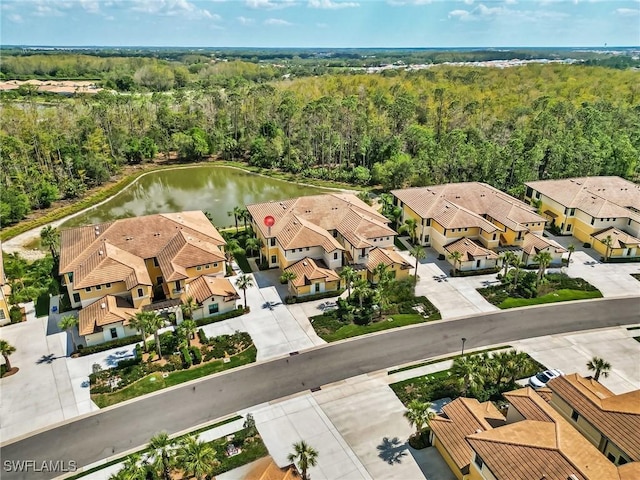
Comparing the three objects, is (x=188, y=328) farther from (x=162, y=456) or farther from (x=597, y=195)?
(x=597, y=195)

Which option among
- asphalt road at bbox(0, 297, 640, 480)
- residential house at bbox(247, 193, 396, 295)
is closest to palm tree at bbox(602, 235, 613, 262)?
asphalt road at bbox(0, 297, 640, 480)

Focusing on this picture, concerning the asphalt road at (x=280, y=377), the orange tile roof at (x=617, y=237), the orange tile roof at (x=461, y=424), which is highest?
the orange tile roof at (x=617, y=237)

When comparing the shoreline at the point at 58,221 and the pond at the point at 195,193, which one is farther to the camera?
the pond at the point at 195,193

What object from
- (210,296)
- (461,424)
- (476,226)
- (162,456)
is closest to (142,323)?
(210,296)

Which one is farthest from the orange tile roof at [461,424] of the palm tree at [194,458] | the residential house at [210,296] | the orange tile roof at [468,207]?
the orange tile roof at [468,207]

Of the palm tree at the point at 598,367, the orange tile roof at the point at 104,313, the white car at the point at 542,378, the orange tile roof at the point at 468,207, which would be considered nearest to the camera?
the palm tree at the point at 598,367

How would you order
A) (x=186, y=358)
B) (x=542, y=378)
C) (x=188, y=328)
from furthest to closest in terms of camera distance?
(x=188, y=328) → (x=186, y=358) → (x=542, y=378)

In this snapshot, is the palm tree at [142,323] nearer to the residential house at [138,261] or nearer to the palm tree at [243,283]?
the residential house at [138,261]
